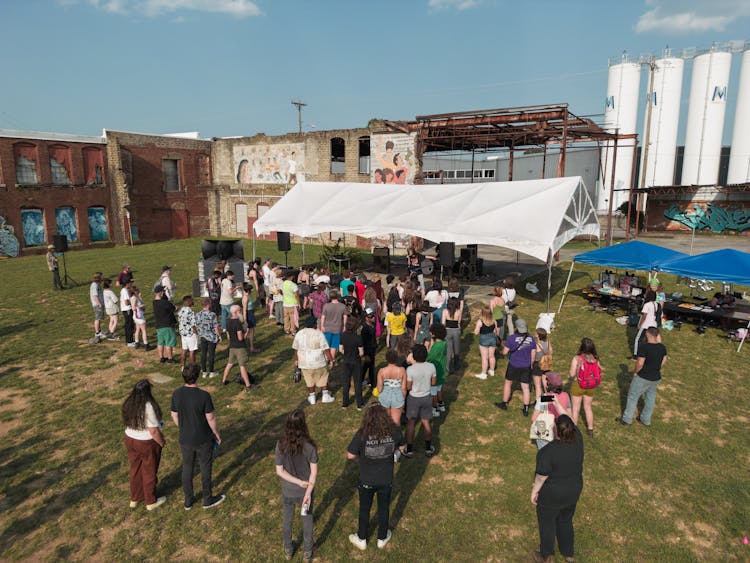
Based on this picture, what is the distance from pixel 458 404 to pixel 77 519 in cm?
537

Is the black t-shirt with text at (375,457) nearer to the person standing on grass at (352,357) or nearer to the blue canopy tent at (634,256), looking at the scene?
the person standing on grass at (352,357)

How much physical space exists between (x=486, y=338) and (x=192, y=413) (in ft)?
17.5

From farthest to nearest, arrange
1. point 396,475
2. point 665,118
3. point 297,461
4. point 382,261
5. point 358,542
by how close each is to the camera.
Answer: point 665,118 → point 382,261 → point 396,475 → point 358,542 → point 297,461

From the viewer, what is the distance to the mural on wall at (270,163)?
30.3 meters

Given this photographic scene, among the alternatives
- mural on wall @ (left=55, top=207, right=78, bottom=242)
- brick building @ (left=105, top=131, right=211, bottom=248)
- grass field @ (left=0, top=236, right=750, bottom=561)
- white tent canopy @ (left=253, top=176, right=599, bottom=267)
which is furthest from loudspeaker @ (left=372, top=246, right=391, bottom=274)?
mural on wall @ (left=55, top=207, right=78, bottom=242)

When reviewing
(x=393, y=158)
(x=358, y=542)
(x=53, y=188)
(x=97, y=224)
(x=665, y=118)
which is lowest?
(x=358, y=542)

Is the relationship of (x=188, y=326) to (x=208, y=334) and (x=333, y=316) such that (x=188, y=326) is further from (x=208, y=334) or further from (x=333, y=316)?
(x=333, y=316)

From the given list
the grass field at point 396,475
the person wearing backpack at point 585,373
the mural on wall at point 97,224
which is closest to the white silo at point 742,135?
the grass field at point 396,475

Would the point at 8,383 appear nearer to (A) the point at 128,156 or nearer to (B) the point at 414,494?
(B) the point at 414,494

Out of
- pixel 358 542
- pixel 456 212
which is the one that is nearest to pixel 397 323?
pixel 358 542

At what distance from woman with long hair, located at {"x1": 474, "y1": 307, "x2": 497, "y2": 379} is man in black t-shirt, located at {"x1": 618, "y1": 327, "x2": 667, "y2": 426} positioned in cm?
235

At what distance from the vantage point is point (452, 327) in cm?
850

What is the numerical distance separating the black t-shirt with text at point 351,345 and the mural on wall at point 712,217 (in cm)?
3476

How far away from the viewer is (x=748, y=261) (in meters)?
10.1
